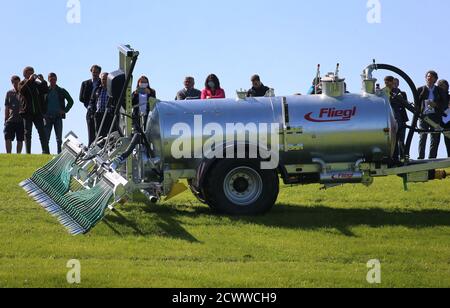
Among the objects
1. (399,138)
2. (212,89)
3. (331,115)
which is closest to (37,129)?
(212,89)

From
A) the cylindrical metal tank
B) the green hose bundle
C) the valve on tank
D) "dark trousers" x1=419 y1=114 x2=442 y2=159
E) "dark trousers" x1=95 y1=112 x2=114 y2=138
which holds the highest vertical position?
the valve on tank

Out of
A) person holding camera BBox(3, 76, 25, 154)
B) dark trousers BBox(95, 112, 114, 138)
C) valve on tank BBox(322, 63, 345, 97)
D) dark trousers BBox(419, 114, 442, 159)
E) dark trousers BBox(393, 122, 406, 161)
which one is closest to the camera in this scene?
valve on tank BBox(322, 63, 345, 97)

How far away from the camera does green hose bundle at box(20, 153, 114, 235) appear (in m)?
16.6

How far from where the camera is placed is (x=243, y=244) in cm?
1619

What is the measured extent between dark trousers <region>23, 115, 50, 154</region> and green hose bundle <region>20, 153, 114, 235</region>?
5110 mm

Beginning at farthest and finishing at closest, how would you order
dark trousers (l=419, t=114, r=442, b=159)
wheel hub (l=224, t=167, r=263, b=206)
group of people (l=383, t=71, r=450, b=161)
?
dark trousers (l=419, t=114, r=442, b=159) → group of people (l=383, t=71, r=450, b=161) → wheel hub (l=224, t=167, r=263, b=206)

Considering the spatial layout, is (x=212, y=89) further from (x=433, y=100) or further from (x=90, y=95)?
(x=433, y=100)

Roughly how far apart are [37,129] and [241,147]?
8536 millimetres

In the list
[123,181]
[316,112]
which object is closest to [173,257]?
[123,181]

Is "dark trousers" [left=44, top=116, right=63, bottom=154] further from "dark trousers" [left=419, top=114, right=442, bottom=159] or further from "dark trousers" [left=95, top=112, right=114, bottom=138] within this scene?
"dark trousers" [left=419, top=114, right=442, bottom=159]

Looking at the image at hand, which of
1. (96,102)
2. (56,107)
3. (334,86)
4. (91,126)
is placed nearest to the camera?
(334,86)

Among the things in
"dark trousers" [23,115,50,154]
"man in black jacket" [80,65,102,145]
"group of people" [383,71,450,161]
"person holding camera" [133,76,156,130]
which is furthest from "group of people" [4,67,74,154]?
"group of people" [383,71,450,161]
